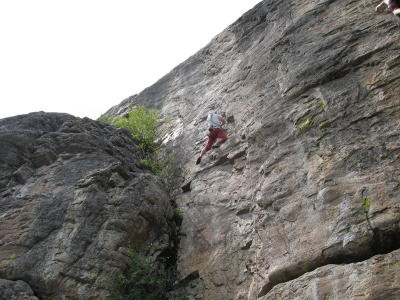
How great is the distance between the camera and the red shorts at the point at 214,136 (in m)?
11.6

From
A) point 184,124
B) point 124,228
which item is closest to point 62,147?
point 124,228

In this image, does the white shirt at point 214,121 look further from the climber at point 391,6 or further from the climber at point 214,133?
the climber at point 391,6

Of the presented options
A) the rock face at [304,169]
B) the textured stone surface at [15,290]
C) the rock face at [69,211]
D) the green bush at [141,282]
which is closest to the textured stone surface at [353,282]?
the rock face at [304,169]

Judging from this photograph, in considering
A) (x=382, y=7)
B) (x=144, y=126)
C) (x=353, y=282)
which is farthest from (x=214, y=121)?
(x=353, y=282)

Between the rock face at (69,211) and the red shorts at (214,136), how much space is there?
1824 mm

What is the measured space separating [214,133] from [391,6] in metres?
4.91

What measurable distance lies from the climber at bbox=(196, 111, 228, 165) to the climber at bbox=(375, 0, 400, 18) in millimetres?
4459

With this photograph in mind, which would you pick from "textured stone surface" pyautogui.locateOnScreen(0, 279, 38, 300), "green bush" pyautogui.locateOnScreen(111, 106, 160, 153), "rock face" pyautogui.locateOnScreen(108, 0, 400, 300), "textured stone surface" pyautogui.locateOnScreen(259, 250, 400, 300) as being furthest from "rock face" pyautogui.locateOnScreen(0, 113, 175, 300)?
"textured stone surface" pyautogui.locateOnScreen(259, 250, 400, 300)

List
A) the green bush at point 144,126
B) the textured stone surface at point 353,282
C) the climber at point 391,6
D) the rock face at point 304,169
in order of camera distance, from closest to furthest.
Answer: the textured stone surface at point 353,282
the rock face at point 304,169
the climber at point 391,6
the green bush at point 144,126

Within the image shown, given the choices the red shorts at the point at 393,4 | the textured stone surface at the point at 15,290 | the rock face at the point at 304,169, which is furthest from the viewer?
the red shorts at the point at 393,4

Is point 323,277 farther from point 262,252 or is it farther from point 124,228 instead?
point 124,228

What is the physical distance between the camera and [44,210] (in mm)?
9461

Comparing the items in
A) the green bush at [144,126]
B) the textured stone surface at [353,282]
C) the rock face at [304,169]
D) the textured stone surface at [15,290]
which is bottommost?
the textured stone surface at [353,282]

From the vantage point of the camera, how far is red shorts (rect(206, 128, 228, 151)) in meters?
11.6
